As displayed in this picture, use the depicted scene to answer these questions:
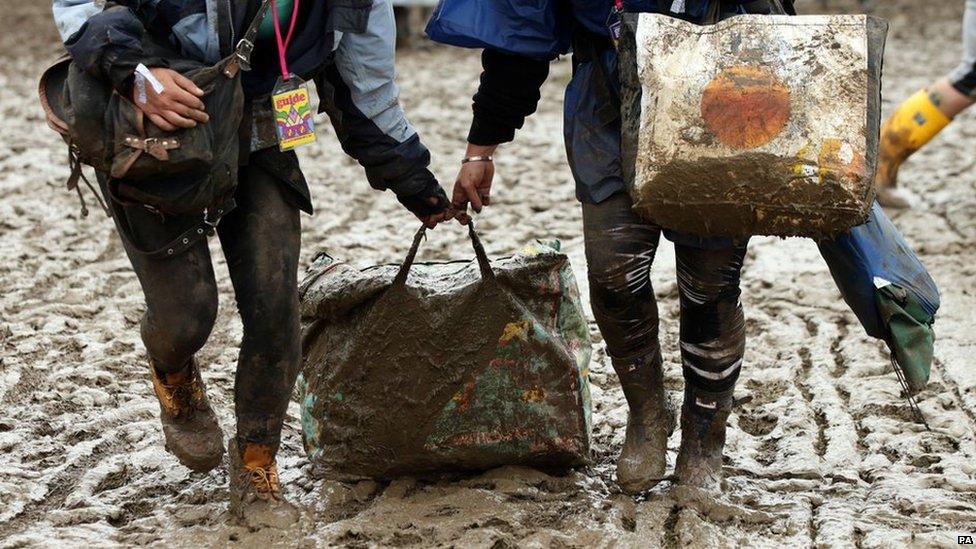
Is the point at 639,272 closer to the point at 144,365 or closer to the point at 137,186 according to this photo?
the point at 137,186

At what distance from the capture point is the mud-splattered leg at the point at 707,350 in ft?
11.5

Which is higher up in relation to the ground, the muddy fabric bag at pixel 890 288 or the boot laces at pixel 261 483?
the muddy fabric bag at pixel 890 288

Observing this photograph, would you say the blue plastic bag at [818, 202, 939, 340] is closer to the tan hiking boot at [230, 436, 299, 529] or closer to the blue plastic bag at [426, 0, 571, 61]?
the blue plastic bag at [426, 0, 571, 61]

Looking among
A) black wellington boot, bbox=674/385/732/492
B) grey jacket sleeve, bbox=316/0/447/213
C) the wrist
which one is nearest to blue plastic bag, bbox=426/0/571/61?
grey jacket sleeve, bbox=316/0/447/213

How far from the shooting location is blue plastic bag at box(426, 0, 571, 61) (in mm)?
3477

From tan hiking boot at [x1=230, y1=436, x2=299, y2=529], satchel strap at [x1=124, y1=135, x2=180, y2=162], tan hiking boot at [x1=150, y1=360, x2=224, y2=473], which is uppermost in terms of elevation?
satchel strap at [x1=124, y1=135, x2=180, y2=162]

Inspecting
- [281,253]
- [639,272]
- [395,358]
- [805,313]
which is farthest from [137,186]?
[805,313]

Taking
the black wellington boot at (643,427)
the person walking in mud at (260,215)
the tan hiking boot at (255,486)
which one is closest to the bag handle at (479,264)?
the person walking in mud at (260,215)

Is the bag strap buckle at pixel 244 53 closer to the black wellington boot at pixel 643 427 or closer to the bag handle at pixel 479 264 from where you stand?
the bag handle at pixel 479 264

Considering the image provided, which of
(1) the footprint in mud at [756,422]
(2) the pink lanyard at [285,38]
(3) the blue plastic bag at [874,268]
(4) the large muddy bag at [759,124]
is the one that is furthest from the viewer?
(1) the footprint in mud at [756,422]

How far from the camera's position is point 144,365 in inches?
182

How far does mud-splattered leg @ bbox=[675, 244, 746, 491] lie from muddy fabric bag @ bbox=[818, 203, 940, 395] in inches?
12.0

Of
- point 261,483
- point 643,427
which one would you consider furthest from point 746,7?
point 261,483

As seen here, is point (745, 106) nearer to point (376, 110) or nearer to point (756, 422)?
point (376, 110)
